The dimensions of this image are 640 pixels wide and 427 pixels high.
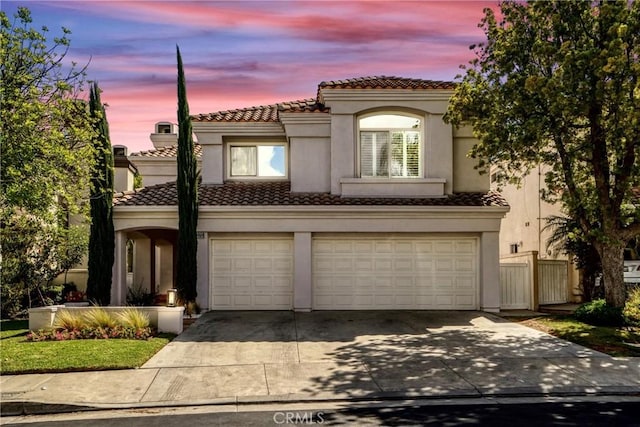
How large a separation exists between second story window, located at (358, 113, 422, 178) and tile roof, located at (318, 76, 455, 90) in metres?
0.97

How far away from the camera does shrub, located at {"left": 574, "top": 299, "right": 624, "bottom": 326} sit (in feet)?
51.7

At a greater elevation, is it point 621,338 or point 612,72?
point 612,72

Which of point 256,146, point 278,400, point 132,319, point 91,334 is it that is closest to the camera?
point 278,400

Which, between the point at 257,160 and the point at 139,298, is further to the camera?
the point at 257,160

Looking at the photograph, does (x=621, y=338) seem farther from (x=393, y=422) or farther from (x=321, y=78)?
(x=321, y=78)

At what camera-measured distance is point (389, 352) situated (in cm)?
1279

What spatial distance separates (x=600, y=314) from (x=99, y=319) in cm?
1318

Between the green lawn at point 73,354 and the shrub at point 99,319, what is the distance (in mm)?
1023

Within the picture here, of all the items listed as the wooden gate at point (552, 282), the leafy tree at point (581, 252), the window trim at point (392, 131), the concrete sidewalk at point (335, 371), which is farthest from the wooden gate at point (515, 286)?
the window trim at point (392, 131)

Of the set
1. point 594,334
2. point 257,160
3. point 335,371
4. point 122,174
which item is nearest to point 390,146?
point 257,160

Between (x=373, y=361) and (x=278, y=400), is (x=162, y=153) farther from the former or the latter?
(x=278, y=400)

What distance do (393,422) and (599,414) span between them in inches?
122

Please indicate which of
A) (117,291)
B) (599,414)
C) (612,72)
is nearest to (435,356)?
(599,414)

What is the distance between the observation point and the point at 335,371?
11.3 m
